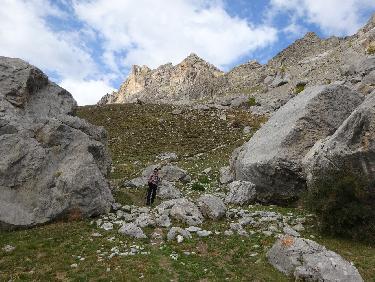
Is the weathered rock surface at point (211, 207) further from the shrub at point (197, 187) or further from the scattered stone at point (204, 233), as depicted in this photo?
the shrub at point (197, 187)

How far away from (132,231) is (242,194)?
10.5m

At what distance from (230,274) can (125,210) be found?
12.5 meters

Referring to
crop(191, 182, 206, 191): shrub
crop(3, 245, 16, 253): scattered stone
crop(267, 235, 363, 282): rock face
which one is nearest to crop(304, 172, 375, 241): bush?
crop(267, 235, 363, 282): rock face

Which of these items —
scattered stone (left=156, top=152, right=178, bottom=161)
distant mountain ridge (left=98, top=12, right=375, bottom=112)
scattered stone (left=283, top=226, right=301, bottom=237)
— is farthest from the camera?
distant mountain ridge (left=98, top=12, right=375, bottom=112)

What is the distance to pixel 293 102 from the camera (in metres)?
37.8

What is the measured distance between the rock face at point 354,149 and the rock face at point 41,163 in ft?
47.8

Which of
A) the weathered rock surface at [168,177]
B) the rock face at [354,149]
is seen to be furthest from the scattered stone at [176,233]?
the weathered rock surface at [168,177]

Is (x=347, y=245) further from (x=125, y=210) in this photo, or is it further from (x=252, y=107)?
(x=252, y=107)

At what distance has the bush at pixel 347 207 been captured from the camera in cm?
2314

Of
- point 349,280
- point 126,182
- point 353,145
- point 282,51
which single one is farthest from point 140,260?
point 282,51

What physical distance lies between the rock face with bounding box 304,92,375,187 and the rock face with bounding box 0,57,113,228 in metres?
14.6

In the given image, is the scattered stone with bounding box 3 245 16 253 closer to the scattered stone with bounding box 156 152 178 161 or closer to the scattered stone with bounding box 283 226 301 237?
the scattered stone with bounding box 283 226 301 237

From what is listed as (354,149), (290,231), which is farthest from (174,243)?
(354,149)

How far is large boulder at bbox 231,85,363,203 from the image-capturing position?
31.6m
